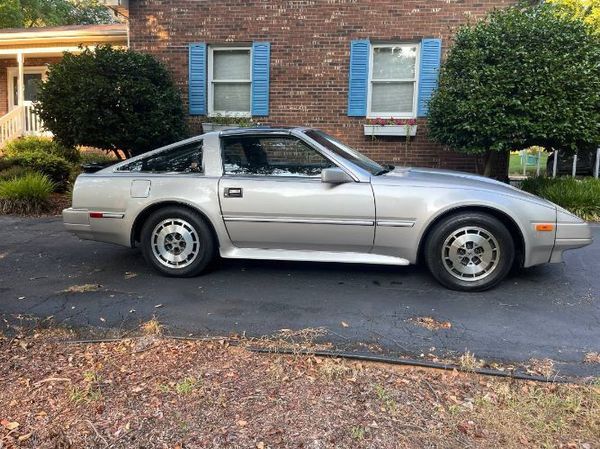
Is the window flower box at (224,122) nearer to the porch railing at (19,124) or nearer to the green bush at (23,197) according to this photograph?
the green bush at (23,197)

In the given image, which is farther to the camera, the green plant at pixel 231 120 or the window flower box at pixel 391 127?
the green plant at pixel 231 120

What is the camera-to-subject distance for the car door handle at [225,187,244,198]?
15.9 ft

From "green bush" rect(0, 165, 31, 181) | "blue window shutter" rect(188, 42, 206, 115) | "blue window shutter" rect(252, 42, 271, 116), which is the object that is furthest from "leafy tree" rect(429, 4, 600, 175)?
"green bush" rect(0, 165, 31, 181)

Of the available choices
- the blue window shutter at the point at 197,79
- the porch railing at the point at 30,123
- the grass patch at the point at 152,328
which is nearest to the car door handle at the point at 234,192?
the grass patch at the point at 152,328

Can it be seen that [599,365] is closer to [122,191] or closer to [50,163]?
[122,191]

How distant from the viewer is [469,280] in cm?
459

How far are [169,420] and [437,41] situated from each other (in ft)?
29.5

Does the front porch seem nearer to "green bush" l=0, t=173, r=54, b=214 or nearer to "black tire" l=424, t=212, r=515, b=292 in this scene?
"green bush" l=0, t=173, r=54, b=214

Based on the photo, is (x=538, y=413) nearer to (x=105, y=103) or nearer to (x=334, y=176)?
(x=334, y=176)

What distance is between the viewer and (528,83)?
7895 mm

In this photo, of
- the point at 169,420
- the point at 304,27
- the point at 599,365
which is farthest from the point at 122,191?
the point at 304,27

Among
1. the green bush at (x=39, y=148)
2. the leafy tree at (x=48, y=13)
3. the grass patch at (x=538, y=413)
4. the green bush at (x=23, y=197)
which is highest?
the leafy tree at (x=48, y=13)

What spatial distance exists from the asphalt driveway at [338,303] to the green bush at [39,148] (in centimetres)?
627

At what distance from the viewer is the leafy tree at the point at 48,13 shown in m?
21.9
